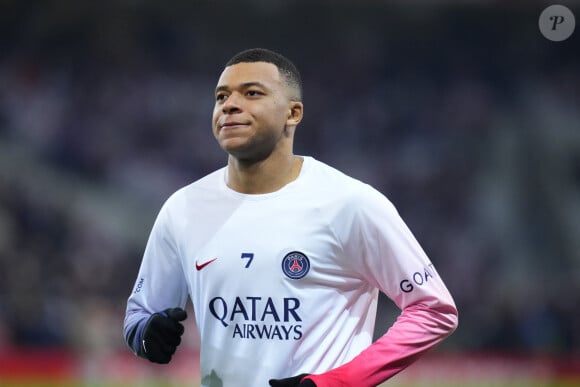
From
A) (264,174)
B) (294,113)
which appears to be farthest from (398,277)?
(294,113)

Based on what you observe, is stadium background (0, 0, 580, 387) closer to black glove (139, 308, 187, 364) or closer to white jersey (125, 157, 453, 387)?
black glove (139, 308, 187, 364)

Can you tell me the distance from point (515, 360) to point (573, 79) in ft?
21.6

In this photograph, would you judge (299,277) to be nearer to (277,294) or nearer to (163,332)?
(277,294)

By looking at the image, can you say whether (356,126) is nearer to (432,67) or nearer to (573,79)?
(432,67)

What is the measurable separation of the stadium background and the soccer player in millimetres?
7645

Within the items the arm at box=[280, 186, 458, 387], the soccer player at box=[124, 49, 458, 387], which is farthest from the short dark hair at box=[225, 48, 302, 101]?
the arm at box=[280, 186, 458, 387]

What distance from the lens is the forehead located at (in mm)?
3682

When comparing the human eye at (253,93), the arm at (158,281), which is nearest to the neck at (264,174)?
the human eye at (253,93)

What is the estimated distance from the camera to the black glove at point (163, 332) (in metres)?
3.55

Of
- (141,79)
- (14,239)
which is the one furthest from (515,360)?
(141,79)

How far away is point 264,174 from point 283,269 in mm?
415

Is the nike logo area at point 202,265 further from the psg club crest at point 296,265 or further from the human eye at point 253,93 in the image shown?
the human eye at point 253,93

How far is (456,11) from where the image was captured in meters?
16.0

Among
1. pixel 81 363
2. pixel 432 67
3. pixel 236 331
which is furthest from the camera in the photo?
pixel 432 67
